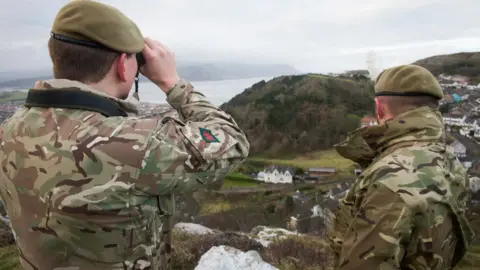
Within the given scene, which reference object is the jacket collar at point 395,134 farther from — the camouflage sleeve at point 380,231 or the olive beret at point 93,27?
the olive beret at point 93,27

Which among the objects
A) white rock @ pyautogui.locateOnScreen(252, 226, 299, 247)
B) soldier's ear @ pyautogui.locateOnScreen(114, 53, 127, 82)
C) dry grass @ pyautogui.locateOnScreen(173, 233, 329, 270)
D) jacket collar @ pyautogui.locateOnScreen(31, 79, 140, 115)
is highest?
soldier's ear @ pyautogui.locateOnScreen(114, 53, 127, 82)

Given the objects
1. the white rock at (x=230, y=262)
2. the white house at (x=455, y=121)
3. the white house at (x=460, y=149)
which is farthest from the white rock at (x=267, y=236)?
the white house at (x=455, y=121)

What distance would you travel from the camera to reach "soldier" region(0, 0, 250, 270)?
1404 millimetres

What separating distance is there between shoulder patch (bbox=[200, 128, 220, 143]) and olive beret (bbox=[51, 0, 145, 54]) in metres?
0.42

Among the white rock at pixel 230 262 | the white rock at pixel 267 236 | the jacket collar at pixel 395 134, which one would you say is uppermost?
the jacket collar at pixel 395 134

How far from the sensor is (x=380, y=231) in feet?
7.30

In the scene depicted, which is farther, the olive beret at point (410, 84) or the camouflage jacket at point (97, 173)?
the olive beret at point (410, 84)

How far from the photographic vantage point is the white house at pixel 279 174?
2263 inches

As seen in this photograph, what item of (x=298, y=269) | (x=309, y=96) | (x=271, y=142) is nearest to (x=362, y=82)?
(x=309, y=96)

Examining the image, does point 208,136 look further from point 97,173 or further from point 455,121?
point 455,121

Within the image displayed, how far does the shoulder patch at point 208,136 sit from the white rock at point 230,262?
163 inches

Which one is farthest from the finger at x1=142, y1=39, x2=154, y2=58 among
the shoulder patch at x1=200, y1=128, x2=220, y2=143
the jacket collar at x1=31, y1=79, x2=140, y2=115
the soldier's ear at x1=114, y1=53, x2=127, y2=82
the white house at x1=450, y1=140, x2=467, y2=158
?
the white house at x1=450, y1=140, x2=467, y2=158

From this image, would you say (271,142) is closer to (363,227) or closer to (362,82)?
(362,82)

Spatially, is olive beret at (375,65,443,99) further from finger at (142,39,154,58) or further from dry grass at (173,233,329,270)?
dry grass at (173,233,329,270)
